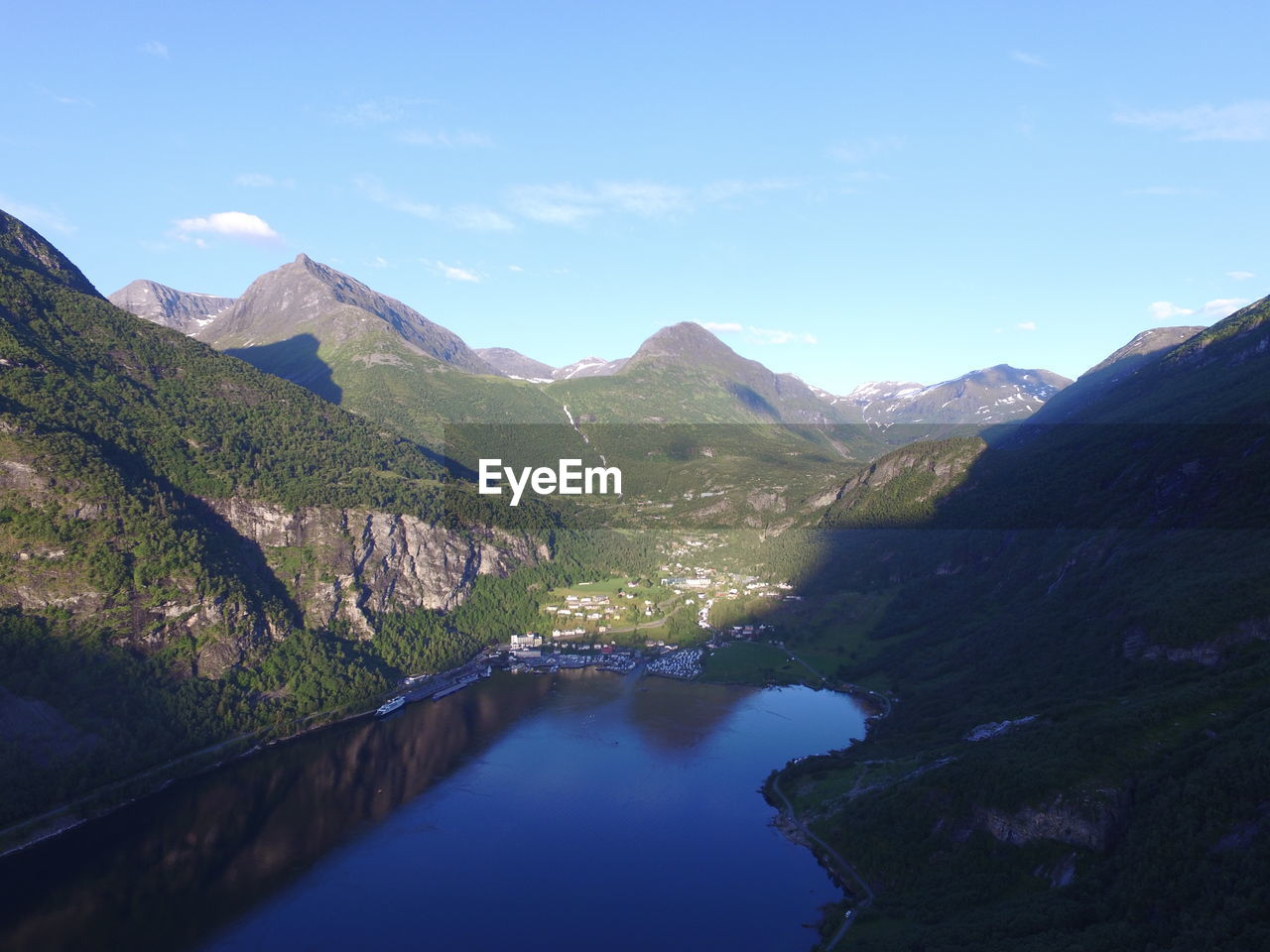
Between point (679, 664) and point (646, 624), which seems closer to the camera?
point (679, 664)

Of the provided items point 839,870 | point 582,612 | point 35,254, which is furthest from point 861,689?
point 35,254

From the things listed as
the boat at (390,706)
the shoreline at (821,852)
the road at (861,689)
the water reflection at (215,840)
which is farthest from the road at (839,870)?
the boat at (390,706)

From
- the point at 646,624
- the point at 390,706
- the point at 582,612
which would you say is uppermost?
the point at 582,612

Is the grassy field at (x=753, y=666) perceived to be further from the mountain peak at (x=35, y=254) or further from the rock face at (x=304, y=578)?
the mountain peak at (x=35, y=254)

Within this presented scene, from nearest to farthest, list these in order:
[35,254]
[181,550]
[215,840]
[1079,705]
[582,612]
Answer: [1079,705] → [215,840] → [181,550] → [582,612] → [35,254]

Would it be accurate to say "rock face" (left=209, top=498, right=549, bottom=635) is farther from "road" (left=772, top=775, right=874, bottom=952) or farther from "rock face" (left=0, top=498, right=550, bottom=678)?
"road" (left=772, top=775, right=874, bottom=952)

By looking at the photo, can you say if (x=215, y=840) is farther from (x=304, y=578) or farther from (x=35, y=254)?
(x=35, y=254)

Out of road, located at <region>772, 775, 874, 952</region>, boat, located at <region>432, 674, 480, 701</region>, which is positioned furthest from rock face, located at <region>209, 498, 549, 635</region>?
road, located at <region>772, 775, 874, 952</region>
